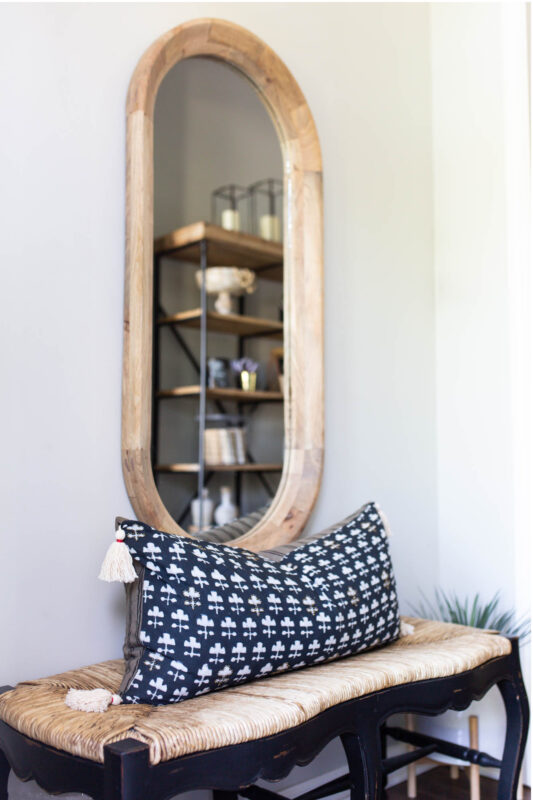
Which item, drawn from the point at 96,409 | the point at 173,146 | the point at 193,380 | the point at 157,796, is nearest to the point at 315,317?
the point at 193,380

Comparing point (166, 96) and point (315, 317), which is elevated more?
point (166, 96)

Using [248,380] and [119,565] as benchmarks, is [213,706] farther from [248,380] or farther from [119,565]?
[248,380]

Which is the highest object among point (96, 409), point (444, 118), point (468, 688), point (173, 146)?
point (444, 118)

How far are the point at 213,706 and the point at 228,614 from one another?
178 mm

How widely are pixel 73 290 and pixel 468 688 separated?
4.39ft

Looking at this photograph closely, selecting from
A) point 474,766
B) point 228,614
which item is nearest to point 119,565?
point 228,614

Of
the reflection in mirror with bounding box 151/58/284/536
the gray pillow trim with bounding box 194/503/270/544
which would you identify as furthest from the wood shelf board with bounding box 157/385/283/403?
the gray pillow trim with bounding box 194/503/270/544

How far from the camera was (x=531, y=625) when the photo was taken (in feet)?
7.80

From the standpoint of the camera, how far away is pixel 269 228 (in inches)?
86.5

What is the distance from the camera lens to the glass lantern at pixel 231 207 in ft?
6.68

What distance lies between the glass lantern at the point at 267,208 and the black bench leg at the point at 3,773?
4.74ft

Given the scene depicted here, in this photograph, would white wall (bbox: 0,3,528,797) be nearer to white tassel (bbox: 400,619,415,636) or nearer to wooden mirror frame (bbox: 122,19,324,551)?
wooden mirror frame (bbox: 122,19,324,551)

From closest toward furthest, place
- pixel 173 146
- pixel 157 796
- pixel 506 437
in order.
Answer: pixel 157 796
pixel 173 146
pixel 506 437

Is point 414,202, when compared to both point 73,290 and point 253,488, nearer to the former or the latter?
point 253,488
